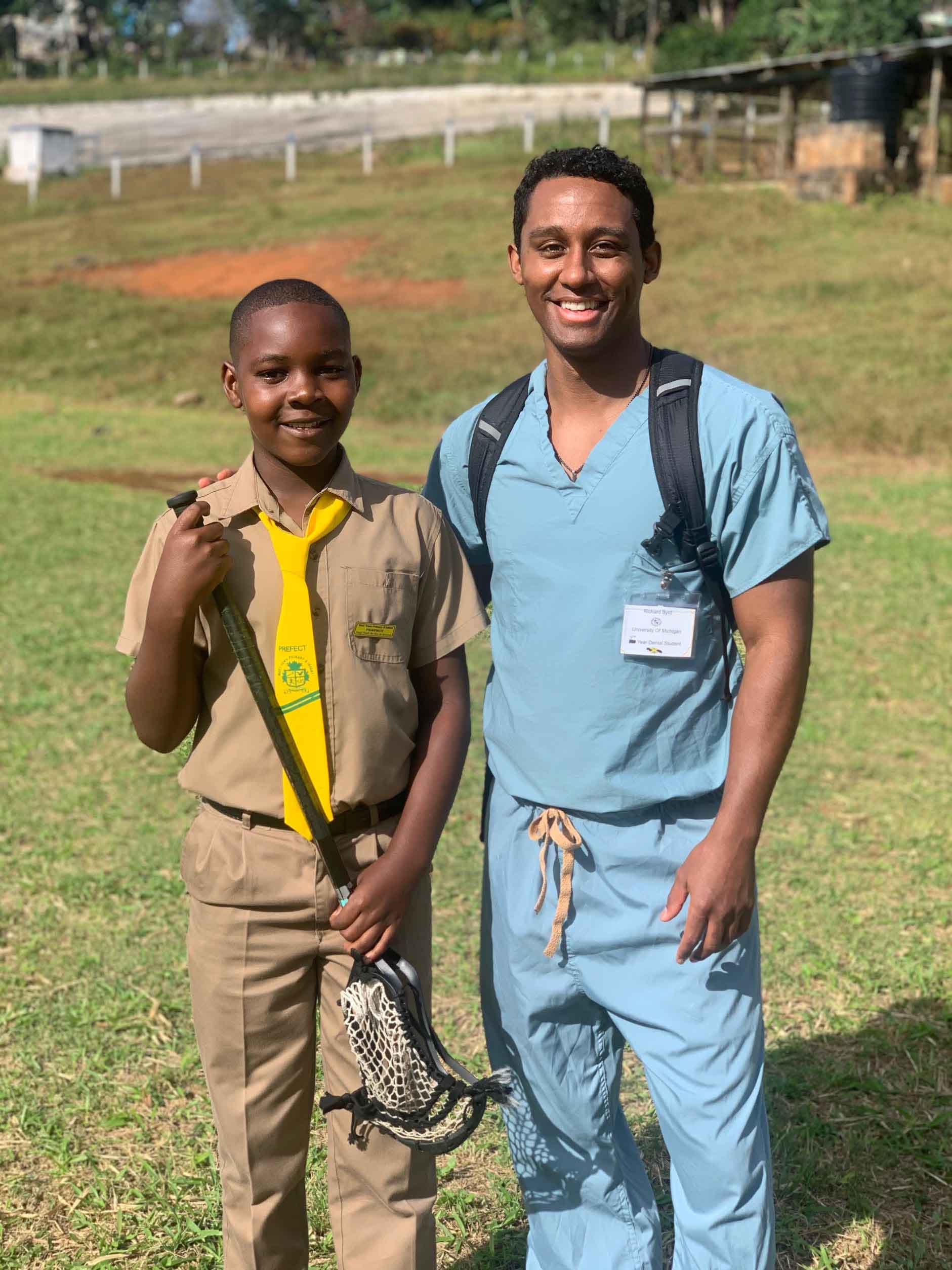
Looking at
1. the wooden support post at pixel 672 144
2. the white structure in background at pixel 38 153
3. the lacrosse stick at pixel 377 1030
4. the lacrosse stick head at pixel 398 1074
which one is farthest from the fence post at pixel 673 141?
the lacrosse stick head at pixel 398 1074

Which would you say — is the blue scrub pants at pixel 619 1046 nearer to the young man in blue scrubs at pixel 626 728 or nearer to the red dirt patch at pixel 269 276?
the young man in blue scrubs at pixel 626 728

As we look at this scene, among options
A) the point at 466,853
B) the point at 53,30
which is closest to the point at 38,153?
the point at 466,853

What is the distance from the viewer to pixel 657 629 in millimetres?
2018

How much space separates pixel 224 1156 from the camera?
84.0 inches

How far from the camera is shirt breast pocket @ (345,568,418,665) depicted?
2.04 meters

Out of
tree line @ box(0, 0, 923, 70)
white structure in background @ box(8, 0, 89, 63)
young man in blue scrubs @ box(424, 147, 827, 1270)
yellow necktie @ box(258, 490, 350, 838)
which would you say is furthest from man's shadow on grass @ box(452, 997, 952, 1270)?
white structure in background @ box(8, 0, 89, 63)

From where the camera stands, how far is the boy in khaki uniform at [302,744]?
2.01 m

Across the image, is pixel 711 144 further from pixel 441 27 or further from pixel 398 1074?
pixel 441 27

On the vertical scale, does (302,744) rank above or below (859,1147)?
above

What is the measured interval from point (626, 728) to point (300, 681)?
1.55ft

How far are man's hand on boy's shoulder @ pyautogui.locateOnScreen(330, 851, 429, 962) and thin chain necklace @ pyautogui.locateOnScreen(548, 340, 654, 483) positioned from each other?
0.61 metres

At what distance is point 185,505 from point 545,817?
70 centimetres

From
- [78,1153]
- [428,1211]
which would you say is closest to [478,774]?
[78,1153]

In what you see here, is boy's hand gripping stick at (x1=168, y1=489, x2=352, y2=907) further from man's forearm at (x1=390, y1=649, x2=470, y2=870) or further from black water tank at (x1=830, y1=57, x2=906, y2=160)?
black water tank at (x1=830, y1=57, x2=906, y2=160)
